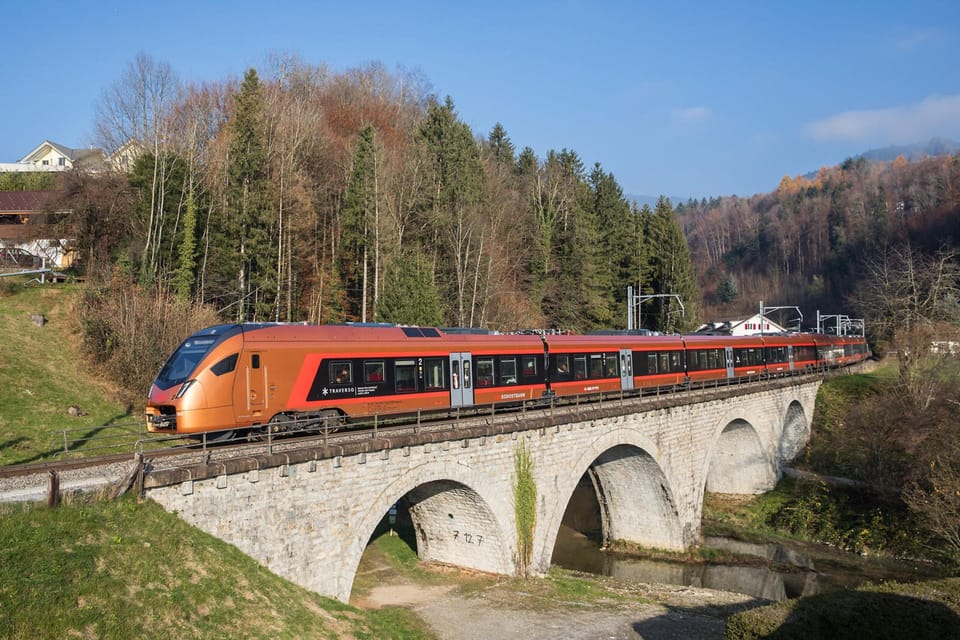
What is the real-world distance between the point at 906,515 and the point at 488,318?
79.5 ft

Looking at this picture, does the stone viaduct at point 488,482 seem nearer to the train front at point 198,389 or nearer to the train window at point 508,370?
the train window at point 508,370

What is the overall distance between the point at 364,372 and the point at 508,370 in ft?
21.6

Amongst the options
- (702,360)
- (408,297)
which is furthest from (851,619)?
(408,297)

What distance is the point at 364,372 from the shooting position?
63.5 ft

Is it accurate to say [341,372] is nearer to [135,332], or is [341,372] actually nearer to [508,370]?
[508,370]

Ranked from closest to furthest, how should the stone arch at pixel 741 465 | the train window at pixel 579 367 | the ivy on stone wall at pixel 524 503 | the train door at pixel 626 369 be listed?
the ivy on stone wall at pixel 524 503, the train window at pixel 579 367, the train door at pixel 626 369, the stone arch at pixel 741 465

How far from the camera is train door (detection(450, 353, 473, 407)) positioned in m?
22.3

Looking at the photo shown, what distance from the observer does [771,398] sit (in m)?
40.3

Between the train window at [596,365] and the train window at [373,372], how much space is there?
1113 centimetres

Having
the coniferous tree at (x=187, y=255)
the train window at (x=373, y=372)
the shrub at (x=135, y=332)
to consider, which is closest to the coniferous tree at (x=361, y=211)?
the coniferous tree at (x=187, y=255)

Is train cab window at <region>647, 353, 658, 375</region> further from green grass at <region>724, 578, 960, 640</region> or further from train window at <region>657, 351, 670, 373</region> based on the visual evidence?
green grass at <region>724, 578, 960, 640</region>

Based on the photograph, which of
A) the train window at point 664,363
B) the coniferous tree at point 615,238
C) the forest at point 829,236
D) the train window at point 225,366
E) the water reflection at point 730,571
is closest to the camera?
the train window at point 225,366

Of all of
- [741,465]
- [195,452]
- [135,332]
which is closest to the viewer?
[195,452]

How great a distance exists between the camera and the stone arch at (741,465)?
39406 mm
